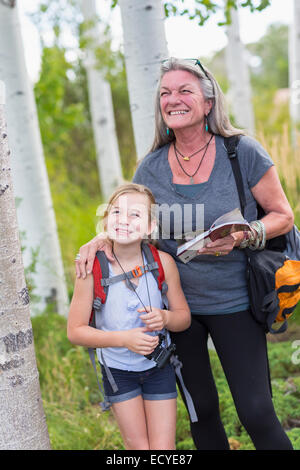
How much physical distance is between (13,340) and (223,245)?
926 millimetres

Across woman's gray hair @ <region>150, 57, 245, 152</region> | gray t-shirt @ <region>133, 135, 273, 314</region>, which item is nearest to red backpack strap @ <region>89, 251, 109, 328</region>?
gray t-shirt @ <region>133, 135, 273, 314</region>

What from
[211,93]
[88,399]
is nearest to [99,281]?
[211,93]

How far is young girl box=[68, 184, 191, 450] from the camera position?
2.15 metres

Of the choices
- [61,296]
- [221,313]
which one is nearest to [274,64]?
[61,296]

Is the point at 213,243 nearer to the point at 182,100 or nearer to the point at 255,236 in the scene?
the point at 255,236

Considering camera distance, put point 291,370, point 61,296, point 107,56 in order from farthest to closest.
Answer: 1. point 107,56
2. point 61,296
3. point 291,370

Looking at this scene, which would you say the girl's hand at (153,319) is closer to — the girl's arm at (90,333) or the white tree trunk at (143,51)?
the girl's arm at (90,333)

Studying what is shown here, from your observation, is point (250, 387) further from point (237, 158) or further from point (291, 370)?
point (291, 370)

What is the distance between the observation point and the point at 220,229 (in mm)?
2064

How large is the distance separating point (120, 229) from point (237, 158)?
61cm

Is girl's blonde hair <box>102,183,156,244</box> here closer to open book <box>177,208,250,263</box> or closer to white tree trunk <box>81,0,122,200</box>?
open book <box>177,208,250,263</box>

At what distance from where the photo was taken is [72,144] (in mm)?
12758

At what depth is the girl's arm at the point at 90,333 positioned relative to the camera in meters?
2.10

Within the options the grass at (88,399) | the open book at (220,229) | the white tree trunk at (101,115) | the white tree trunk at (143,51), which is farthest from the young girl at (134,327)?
the white tree trunk at (101,115)
